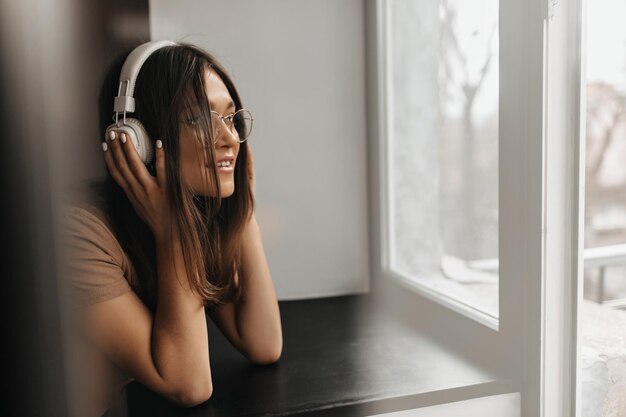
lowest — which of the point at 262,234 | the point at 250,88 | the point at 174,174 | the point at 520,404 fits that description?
the point at 520,404

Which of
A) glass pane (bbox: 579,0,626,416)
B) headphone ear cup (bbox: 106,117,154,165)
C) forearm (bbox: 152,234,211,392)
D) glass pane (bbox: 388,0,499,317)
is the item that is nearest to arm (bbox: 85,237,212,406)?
forearm (bbox: 152,234,211,392)

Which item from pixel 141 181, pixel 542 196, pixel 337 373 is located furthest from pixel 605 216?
pixel 141 181

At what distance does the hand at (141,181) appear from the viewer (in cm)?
69

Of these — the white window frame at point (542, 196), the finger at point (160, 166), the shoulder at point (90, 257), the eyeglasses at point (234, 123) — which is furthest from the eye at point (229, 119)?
the white window frame at point (542, 196)

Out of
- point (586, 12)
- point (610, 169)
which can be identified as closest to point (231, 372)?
point (610, 169)

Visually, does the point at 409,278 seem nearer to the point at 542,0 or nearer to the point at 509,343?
the point at 509,343

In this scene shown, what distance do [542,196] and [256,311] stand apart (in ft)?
1.52

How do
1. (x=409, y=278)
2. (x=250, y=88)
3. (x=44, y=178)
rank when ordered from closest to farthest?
(x=44, y=178) < (x=250, y=88) < (x=409, y=278)

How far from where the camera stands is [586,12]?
0.79 m

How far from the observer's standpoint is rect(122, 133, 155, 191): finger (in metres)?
0.69

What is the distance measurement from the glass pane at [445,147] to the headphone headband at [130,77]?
1.37ft

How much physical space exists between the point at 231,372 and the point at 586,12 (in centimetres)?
74

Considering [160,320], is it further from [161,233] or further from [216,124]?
[216,124]

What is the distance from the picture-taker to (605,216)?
2.63 ft
